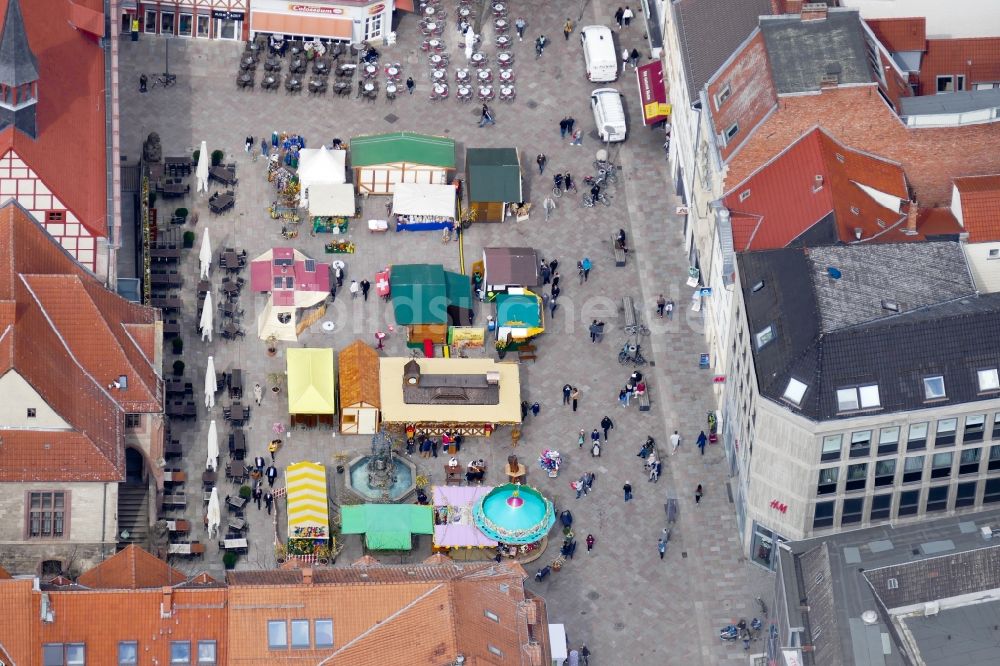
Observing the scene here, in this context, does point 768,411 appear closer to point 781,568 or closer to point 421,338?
point 781,568

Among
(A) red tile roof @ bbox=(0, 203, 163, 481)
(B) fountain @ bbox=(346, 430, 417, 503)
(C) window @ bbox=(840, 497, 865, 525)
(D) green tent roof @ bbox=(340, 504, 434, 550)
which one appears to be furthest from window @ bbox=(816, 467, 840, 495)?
(A) red tile roof @ bbox=(0, 203, 163, 481)

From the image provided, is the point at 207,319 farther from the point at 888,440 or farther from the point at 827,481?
the point at 888,440

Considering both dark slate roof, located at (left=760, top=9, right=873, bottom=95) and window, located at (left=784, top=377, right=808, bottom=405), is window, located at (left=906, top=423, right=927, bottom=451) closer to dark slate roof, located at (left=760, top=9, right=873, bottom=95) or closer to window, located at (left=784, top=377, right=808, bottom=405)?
window, located at (left=784, top=377, right=808, bottom=405)

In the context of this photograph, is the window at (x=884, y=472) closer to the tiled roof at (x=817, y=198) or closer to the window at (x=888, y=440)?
the window at (x=888, y=440)

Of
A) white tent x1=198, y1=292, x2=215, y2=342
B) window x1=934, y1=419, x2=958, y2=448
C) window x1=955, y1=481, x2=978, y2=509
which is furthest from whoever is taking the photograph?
white tent x1=198, y1=292, x2=215, y2=342

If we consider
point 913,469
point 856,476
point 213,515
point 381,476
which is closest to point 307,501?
point 381,476
